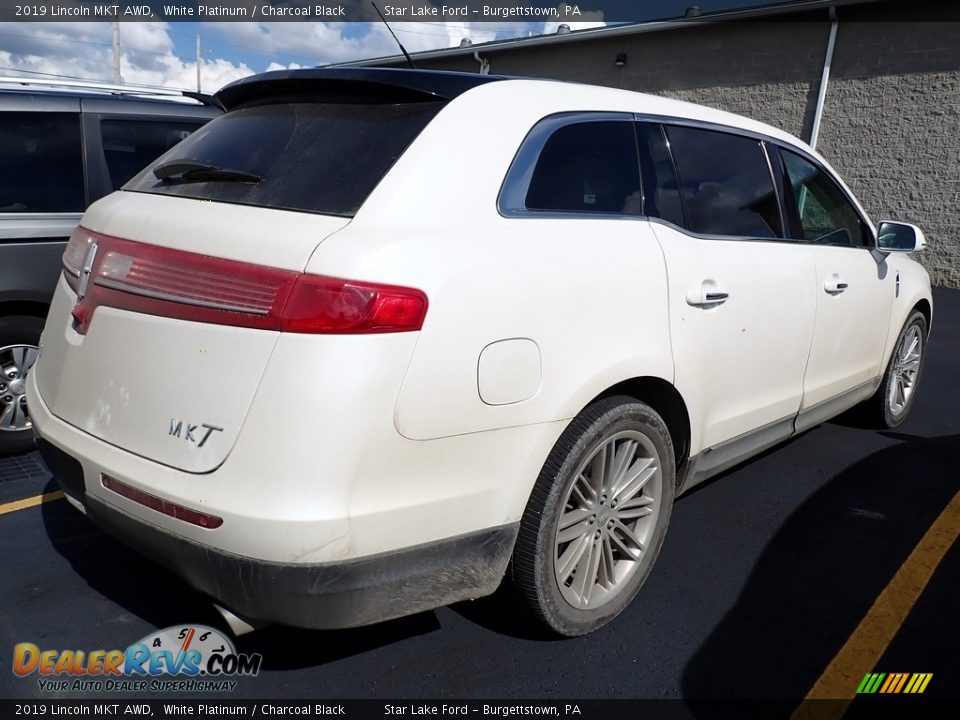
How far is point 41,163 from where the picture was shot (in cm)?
405

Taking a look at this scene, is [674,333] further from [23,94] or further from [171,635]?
[23,94]

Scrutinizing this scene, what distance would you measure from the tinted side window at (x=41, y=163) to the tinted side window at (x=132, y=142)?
16 cm

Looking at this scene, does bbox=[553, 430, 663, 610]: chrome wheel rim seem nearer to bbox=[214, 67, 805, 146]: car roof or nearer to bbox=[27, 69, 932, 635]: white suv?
bbox=[27, 69, 932, 635]: white suv

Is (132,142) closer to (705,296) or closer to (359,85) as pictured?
(359,85)

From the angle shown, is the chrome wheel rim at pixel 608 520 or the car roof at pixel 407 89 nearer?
the car roof at pixel 407 89

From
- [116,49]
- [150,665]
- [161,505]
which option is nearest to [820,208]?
[161,505]

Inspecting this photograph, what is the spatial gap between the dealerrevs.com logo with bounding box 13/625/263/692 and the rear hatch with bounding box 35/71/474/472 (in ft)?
2.58

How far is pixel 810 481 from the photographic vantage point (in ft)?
13.7

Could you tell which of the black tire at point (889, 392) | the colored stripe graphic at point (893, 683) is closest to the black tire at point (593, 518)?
the colored stripe graphic at point (893, 683)

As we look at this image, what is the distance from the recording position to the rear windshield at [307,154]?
2.14 meters

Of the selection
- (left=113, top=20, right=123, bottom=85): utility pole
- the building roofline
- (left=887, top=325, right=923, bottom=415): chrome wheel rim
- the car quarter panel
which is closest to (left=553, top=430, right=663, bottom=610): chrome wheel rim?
the car quarter panel

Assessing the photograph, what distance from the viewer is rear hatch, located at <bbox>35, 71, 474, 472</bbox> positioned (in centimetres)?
193

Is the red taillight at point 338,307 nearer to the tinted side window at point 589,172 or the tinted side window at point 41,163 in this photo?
the tinted side window at point 589,172

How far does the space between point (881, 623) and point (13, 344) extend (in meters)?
4.11
